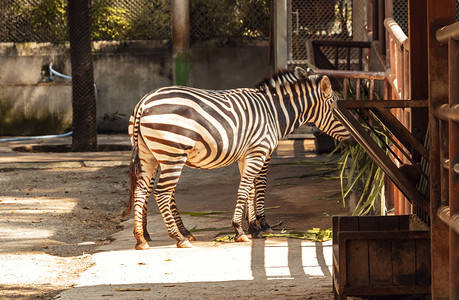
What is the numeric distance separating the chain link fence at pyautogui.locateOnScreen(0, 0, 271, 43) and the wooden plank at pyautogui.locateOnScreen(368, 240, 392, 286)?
1403 centimetres

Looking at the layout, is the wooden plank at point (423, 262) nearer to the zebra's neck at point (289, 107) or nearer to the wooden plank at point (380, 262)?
the wooden plank at point (380, 262)

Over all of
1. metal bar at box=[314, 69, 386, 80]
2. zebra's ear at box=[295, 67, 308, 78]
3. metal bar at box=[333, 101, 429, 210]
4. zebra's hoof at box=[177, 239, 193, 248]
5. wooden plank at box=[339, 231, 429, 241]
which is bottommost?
zebra's hoof at box=[177, 239, 193, 248]

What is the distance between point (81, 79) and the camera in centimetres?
1520

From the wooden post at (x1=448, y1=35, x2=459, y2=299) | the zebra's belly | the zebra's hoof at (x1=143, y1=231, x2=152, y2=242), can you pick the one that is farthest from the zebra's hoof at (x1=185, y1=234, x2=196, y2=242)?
the wooden post at (x1=448, y1=35, x2=459, y2=299)

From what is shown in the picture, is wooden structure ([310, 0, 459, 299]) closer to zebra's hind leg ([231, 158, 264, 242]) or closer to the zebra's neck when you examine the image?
zebra's hind leg ([231, 158, 264, 242])

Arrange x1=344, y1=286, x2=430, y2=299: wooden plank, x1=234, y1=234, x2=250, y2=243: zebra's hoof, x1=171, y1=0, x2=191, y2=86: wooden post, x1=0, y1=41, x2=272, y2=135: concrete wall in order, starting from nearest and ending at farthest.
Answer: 1. x1=344, y1=286, x2=430, y2=299: wooden plank
2. x1=234, y1=234, x2=250, y2=243: zebra's hoof
3. x1=171, y1=0, x2=191, y2=86: wooden post
4. x1=0, y1=41, x2=272, y2=135: concrete wall

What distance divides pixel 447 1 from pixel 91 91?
38.1 feet

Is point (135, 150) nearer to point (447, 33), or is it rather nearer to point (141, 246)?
point (141, 246)

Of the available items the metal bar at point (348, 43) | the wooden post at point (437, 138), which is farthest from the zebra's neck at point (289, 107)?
the wooden post at point (437, 138)

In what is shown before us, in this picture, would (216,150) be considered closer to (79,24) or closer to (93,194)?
(93,194)

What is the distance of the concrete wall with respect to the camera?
717 inches

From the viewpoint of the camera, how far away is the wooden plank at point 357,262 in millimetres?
4488

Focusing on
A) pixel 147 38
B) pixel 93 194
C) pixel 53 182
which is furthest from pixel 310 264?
pixel 147 38

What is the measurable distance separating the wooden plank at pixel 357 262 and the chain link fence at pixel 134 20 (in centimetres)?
1404
